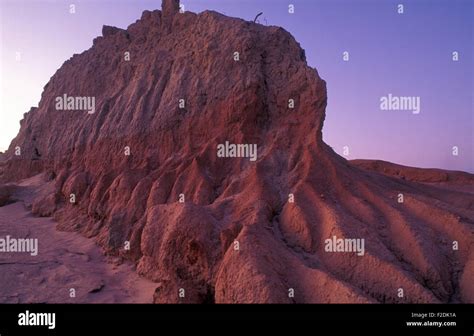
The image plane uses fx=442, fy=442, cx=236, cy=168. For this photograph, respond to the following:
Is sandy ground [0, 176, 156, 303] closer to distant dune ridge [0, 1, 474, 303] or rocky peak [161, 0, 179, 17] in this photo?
distant dune ridge [0, 1, 474, 303]

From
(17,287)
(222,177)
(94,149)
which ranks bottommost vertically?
(17,287)

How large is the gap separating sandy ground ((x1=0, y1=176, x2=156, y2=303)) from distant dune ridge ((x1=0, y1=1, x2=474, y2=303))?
36 centimetres

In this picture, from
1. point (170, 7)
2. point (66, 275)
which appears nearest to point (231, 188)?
point (66, 275)

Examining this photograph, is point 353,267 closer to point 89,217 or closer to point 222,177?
point 222,177

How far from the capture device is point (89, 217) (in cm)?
1142

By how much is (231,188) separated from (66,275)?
359 centimetres

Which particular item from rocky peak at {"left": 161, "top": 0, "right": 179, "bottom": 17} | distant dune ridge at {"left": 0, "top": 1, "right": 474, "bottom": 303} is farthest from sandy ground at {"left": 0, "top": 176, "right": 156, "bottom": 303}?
rocky peak at {"left": 161, "top": 0, "right": 179, "bottom": 17}

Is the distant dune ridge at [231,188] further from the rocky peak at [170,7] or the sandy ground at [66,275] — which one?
the sandy ground at [66,275]

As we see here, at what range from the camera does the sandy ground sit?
7.61 metres

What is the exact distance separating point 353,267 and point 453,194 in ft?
22.3

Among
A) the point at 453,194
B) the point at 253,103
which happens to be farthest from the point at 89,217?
the point at 453,194

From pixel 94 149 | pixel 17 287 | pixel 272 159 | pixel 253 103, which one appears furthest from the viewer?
pixel 94 149

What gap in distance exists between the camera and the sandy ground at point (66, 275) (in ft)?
25.0
